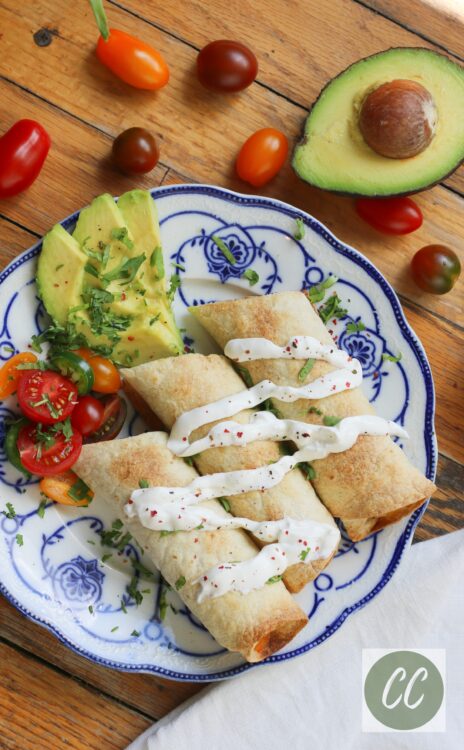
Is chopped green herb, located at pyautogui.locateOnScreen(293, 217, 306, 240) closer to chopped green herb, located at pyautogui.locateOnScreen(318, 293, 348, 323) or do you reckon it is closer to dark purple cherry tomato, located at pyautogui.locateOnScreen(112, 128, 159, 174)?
chopped green herb, located at pyautogui.locateOnScreen(318, 293, 348, 323)

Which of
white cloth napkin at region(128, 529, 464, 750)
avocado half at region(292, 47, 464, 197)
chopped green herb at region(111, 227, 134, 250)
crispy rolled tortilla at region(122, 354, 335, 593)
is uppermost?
avocado half at region(292, 47, 464, 197)

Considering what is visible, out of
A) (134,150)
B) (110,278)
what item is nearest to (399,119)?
(134,150)

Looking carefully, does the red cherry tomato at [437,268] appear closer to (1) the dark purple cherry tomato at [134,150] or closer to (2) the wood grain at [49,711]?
(1) the dark purple cherry tomato at [134,150]

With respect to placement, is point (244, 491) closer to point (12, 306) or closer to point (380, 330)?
point (380, 330)

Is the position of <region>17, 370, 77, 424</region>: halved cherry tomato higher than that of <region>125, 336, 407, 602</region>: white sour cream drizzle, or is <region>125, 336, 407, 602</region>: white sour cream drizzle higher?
<region>125, 336, 407, 602</region>: white sour cream drizzle

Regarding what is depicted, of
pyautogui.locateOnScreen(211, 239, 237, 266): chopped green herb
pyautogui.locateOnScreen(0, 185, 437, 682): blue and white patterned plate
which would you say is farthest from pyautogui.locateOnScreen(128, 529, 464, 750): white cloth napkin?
pyautogui.locateOnScreen(211, 239, 237, 266): chopped green herb

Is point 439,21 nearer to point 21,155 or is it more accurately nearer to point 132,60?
point 132,60

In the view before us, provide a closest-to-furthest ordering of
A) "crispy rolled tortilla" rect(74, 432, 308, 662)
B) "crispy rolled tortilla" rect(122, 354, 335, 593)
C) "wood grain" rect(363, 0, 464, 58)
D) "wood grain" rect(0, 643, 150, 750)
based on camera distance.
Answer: "crispy rolled tortilla" rect(74, 432, 308, 662)
"crispy rolled tortilla" rect(122, 354, 335, 593)
"wood grain" rect(0, 643, 150, 750)
"wood grain" rect(363, 0, 464, 58)
